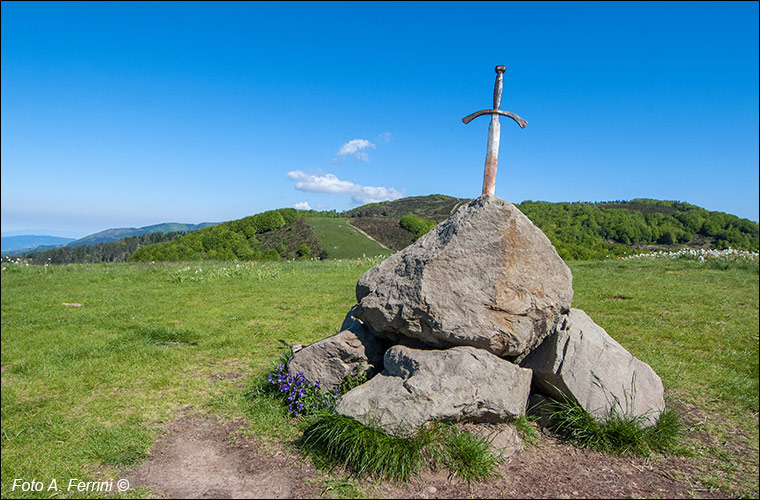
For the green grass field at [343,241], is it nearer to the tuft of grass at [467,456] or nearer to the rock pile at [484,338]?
the rock pile at [484,338]

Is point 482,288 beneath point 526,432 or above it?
above

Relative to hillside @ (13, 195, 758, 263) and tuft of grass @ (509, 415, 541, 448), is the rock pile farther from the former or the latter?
hillside @ (13, 195, 758, 263)

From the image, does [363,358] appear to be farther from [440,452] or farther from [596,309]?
[596,309]

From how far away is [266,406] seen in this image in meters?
5.64

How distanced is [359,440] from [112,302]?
37.0ft

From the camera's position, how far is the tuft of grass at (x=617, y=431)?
4727 mm

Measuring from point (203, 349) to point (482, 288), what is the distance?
5.98 metres

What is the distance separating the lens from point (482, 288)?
16.7 feet

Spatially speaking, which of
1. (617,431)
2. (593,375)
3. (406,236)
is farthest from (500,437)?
(406,236)

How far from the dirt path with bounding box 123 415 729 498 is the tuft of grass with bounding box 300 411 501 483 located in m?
0.11

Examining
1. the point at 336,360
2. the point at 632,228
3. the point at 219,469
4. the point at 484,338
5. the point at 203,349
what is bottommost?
the point at 219,469

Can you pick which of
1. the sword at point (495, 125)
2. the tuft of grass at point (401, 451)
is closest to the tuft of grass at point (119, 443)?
the tuft of grass at point (401, 451)

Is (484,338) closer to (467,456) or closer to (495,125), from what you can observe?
(467,456)

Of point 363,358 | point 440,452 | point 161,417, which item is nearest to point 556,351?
point 440,452
